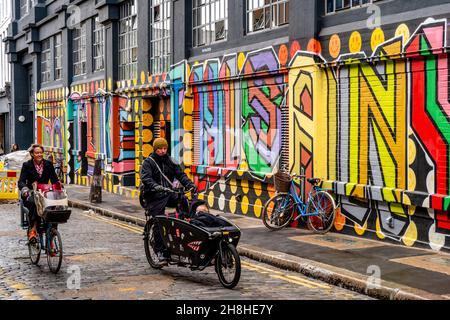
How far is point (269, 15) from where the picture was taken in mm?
15797

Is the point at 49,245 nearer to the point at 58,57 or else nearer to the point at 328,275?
the point at 328,275

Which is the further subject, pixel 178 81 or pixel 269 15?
pixel 178 81

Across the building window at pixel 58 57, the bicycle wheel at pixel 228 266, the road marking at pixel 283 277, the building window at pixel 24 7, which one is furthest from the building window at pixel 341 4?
the building window at pixel 24 7

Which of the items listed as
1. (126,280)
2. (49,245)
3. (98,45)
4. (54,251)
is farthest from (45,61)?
(126,280)

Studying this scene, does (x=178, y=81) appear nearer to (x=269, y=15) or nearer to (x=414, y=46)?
(x=269, y=15)

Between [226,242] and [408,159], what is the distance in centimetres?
429

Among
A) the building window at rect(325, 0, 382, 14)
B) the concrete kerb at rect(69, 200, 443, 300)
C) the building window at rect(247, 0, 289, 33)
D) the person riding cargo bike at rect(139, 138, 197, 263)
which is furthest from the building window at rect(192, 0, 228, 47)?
the person riding cargo bike at rect(139, 138, 197, 263)

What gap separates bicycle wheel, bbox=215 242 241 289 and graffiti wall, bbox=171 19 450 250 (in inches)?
153

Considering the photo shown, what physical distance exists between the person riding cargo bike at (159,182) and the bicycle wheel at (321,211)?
394 centimetres

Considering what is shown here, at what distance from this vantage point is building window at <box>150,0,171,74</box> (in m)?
20.9

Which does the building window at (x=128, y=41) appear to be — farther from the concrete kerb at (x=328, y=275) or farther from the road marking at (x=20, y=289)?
the road marking at (x=20, y=289)

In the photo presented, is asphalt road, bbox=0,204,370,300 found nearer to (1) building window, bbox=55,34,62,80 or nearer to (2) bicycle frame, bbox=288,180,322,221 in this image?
(2) bicycle frame, bbox=288,180,322,221

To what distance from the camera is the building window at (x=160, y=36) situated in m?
20.9

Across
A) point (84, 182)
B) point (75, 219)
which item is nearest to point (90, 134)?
point (84, 182)
